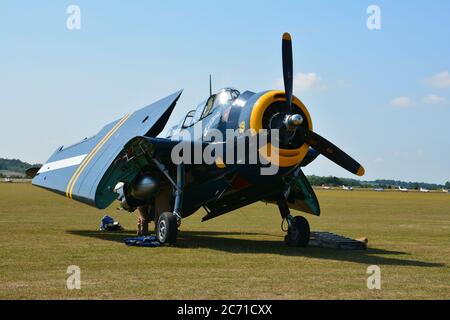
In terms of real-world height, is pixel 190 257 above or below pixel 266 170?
below

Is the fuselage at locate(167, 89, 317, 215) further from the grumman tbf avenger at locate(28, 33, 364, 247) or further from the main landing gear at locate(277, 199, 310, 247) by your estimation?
the main landing gear at locate(277, 199, 310, 247)

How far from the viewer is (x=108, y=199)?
17750 millimetres

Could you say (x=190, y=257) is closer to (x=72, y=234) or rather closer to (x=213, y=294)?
(x=213, y=294)

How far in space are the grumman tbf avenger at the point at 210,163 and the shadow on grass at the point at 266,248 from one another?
0.83 metres

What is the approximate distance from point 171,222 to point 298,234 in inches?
131

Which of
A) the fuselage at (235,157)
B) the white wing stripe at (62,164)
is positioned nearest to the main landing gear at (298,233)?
the fuselage at (235,157)

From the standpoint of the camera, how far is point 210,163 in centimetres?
1556

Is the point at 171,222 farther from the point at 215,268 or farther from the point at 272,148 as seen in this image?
the point at 215,268

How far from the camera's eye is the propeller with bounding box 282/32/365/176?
13.7m

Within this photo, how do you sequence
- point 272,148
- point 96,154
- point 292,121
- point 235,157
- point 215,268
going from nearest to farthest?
point 215,268
point 292,121
point 272,148
point 235,157
point 96,154

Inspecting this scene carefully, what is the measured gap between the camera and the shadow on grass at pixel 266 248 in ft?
44.8

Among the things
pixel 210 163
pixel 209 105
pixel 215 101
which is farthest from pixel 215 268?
pixel 209 105
